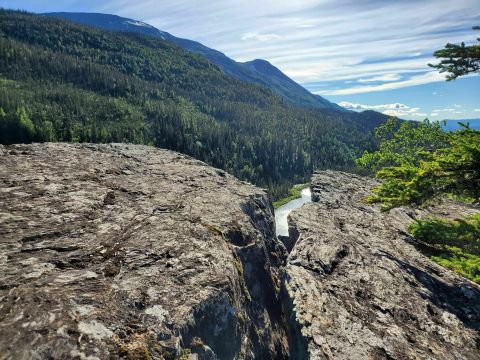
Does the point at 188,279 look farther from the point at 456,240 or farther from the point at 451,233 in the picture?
the point at 456,240

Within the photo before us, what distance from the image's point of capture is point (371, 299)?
14125 millimetres

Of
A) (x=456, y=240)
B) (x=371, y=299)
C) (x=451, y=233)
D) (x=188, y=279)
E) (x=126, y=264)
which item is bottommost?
(x=371, y=299)

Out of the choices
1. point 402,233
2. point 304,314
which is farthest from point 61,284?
point 402,233

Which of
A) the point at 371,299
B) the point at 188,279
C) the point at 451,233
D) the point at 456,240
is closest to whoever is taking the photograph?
the point at 188,279

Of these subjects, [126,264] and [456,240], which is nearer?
[126,264]

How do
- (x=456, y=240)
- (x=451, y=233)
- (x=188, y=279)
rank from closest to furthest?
(x=188, y=279)
(x=451, y=233)
(x=456, y=240)

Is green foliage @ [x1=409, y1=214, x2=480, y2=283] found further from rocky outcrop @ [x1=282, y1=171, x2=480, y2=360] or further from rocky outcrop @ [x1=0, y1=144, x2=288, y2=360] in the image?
rocky outcrop @ [x1=0, y1=144, x2=288, y2=360]

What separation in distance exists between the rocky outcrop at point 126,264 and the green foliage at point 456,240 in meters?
8.53

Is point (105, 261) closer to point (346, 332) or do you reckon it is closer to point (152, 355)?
point (152, 355)

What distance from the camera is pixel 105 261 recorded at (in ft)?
39.1

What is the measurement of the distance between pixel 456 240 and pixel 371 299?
22.8 feet

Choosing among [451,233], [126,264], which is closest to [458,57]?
[451,233]

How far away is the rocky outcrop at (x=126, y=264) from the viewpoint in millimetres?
8844

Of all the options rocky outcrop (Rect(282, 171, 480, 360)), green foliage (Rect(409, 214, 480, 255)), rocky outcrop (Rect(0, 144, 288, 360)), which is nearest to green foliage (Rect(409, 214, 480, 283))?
green foliage (Rect(409, 214, 480, 255))
